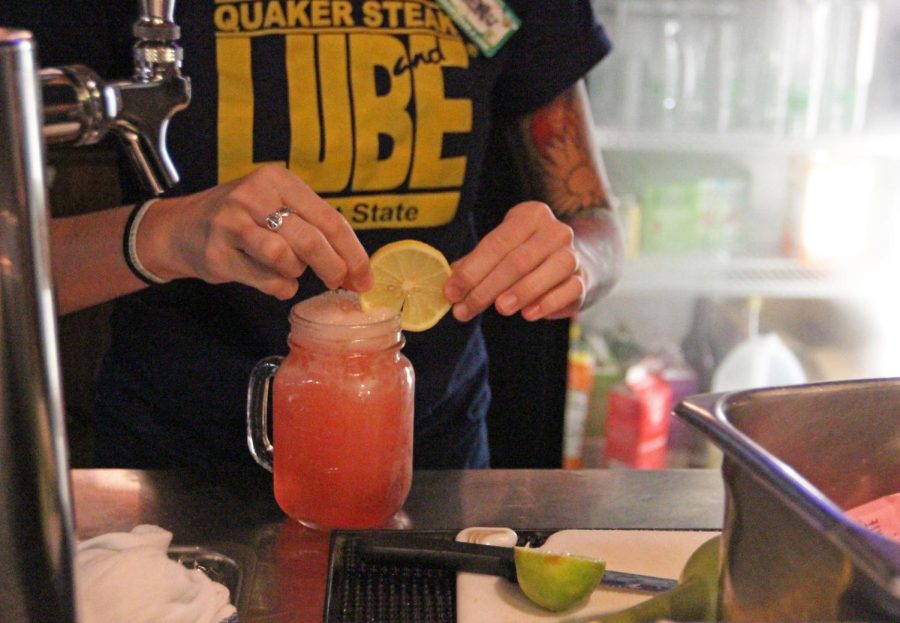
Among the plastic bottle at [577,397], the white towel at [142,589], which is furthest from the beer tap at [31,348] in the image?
the plastic bottle at [577,397]

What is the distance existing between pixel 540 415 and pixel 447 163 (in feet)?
2.74

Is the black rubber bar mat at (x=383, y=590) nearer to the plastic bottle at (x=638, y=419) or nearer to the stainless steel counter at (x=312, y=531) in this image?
the stainless steel counter at (x=312, y=531)

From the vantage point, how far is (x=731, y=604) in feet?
2.02

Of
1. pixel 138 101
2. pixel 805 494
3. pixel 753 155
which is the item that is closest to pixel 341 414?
pixel 138 101

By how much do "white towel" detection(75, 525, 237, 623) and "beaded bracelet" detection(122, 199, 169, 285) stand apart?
289mm

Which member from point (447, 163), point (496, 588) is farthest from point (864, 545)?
Result: point (447, 163)

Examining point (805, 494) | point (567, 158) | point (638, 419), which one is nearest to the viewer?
point (805, 494)

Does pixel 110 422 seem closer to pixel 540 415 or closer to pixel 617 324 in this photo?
pixel 540 415

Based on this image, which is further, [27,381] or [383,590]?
[383,590]

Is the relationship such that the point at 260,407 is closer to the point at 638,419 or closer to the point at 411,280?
the point at 411,280

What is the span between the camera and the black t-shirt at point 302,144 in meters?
1.16

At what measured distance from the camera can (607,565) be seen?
84cm

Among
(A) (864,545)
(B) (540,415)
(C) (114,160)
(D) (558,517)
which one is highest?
(A) (864,545)

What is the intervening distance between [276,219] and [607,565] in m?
0.39
